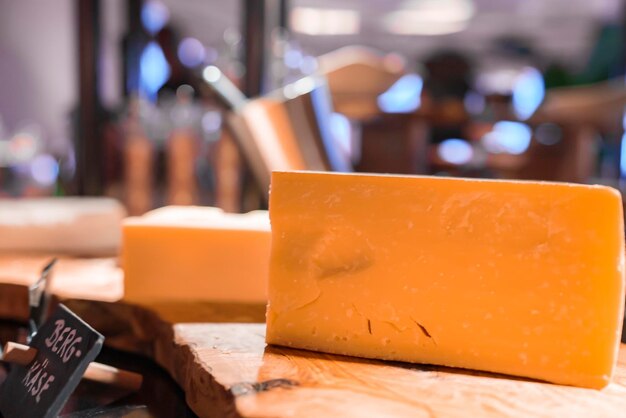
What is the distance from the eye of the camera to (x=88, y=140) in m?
2.06

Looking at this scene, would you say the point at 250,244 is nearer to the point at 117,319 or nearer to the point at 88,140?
the point at 117,319

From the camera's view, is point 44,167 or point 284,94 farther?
point 44,167

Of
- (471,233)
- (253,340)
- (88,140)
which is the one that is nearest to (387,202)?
(471,233)

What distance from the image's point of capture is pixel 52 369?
61cm

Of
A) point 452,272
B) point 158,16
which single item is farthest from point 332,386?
point 158,16

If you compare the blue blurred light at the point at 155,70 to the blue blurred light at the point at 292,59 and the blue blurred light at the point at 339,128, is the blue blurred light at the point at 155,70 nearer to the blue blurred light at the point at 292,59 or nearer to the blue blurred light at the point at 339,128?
the blue blurred light at the point at 339,128

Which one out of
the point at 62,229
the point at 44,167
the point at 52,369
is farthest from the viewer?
the point at 44,167

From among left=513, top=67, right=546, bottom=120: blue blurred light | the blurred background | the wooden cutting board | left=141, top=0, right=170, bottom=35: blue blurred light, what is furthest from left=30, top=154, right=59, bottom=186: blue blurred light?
left=513, top=67, right=546, bottom=120: blue blurred light

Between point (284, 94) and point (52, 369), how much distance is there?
3.52 feet

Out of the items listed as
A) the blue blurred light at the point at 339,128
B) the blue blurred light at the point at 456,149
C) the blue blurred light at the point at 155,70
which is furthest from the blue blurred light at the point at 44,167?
the blue blurred light at the point at 456,149

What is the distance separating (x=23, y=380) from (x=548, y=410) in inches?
21.2

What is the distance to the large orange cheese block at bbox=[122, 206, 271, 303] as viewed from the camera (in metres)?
0.97

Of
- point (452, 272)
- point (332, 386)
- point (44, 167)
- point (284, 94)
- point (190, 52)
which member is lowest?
point (44, 167)

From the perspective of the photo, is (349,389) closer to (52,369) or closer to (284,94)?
(52,369)
